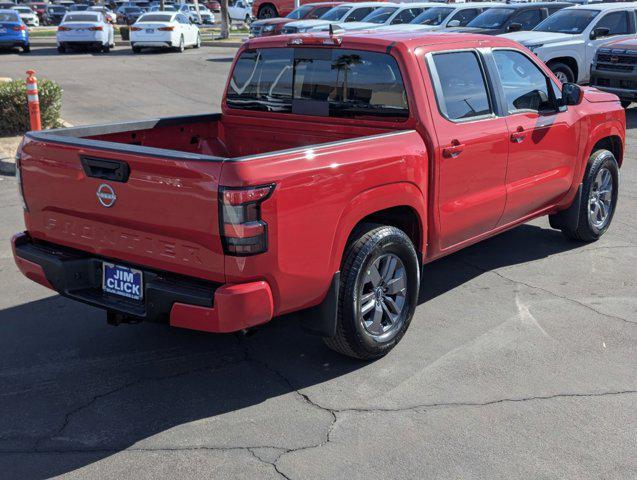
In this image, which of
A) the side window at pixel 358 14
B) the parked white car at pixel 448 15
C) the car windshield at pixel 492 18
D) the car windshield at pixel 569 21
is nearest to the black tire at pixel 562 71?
the car windshield at pixel 569 21

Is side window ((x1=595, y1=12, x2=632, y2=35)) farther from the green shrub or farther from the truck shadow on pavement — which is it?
the truck shadow on pavement

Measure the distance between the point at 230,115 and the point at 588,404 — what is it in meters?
3.38

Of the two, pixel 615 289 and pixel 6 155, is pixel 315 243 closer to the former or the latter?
pixel 615 289

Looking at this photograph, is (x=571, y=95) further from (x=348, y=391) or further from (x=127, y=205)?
(x=127, y=205)

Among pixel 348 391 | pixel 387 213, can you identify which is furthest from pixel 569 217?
pixel 348 391

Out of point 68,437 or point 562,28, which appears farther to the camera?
point 562,28

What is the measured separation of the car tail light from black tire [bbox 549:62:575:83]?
43.7ft

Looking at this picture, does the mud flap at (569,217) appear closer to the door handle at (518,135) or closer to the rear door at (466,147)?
the door handle at (518,135)

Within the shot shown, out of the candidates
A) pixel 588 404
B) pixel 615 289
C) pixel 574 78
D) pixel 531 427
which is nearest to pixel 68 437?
pixel 531 427

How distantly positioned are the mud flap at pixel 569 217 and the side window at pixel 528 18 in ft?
40.7

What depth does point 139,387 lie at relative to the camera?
4.68 m

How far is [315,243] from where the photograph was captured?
4.36 m

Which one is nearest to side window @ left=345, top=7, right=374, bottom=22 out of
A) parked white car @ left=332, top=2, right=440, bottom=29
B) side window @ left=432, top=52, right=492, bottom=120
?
parked white car @ left=332, top=2, right=440, bottom=29

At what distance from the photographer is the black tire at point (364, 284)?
467cm
